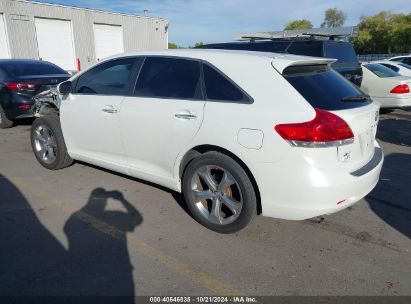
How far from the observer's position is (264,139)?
3.01 m

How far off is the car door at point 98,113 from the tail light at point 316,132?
1992 mm

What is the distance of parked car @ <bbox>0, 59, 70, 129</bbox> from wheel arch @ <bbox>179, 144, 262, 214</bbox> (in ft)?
16.5

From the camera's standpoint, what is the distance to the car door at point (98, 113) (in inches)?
164

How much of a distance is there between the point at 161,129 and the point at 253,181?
1.09 m

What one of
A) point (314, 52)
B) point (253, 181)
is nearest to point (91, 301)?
point (253, 181)

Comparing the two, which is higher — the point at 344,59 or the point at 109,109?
the point at 344,59

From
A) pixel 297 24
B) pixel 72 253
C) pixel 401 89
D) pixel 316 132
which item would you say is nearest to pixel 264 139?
pixel 316 132

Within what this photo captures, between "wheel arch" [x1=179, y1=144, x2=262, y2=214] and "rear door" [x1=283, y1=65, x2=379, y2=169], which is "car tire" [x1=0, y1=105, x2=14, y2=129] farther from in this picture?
"rear door" [x1=283, y1=65, x2=379, y2=169]

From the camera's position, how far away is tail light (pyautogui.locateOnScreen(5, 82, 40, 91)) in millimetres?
7590

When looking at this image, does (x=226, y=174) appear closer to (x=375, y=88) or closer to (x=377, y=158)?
(x=377, y=158)

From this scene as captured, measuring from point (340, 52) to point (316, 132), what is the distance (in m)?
6.39

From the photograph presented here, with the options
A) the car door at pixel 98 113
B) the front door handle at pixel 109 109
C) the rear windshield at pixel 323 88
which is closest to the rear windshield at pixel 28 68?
the car door at pixel 98 113

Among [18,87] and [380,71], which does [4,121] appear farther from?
[380,71]

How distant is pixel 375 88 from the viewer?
9594 mm
